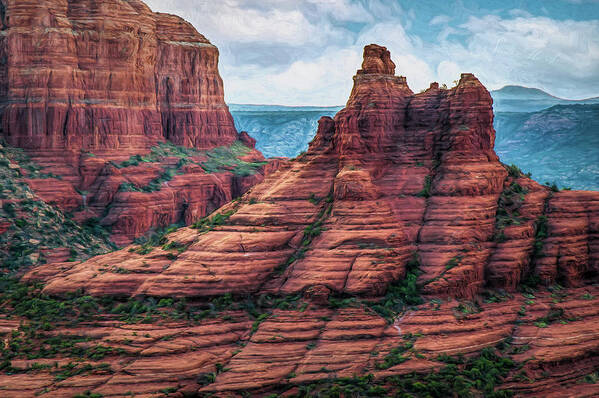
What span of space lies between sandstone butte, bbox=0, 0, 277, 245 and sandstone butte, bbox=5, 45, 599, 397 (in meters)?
37.9

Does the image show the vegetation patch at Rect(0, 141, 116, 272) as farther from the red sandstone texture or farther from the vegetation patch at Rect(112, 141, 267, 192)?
the red sandstone texture

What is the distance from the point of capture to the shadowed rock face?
5019 cm

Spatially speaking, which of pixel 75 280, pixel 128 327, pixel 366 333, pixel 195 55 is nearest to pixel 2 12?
pixel 195 55

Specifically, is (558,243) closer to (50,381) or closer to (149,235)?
(50,381)

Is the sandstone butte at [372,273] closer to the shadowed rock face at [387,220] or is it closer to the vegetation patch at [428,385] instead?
the shadowed rock face at [387,220]

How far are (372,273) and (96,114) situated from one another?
68.2 metres

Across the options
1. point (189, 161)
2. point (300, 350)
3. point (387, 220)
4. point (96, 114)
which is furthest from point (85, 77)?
point (300, 350)

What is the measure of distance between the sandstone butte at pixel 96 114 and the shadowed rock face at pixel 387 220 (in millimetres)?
38621

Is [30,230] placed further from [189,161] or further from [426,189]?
[426,189]

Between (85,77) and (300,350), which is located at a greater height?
(85,77)

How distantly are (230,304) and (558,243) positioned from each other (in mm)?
27466

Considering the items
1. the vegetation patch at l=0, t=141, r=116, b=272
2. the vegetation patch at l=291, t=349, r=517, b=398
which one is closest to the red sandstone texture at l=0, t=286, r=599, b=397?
the vegetation patch at l=291, t=349, r=517, b=398

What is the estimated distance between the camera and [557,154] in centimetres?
18375

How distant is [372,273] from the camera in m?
49.3
